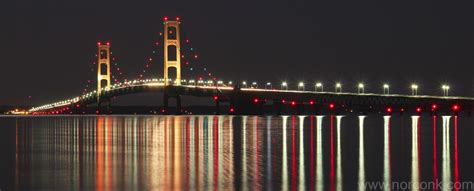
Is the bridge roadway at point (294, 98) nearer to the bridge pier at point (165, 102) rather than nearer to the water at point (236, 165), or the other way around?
the bridge pier at point (165, 102)

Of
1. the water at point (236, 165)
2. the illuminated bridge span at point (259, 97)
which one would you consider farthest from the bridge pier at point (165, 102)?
the water at point (236, 165)

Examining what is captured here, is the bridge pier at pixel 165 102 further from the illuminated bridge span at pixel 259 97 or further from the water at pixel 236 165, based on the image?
the water at pixel 236 165

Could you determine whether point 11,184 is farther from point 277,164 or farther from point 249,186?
point 277,164

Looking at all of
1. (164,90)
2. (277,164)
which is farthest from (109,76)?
(277,164)

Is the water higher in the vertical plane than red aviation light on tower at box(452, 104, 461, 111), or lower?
lower

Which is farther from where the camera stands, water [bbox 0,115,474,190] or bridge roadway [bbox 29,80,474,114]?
bridge roadway [bbox 29,80,474,114]

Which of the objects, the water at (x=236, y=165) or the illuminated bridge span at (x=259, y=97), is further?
the illuminated bridge span at (x=259, y=97)

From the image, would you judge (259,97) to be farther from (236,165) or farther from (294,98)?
(236,165)

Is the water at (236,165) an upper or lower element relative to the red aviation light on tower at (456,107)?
lower

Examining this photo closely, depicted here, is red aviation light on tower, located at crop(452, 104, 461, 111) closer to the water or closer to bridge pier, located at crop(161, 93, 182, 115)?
bridge pier, located at crop(161, 93, 182, 115)

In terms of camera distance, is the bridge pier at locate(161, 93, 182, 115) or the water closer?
the water

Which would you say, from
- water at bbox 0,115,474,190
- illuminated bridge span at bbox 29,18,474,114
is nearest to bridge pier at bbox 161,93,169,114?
illuminated bridge span at bbox 29,18,474,114

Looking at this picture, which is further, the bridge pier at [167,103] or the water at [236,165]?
the bridge pier at [167,103]

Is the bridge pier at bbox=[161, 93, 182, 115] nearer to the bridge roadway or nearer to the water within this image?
the bridge roadway
